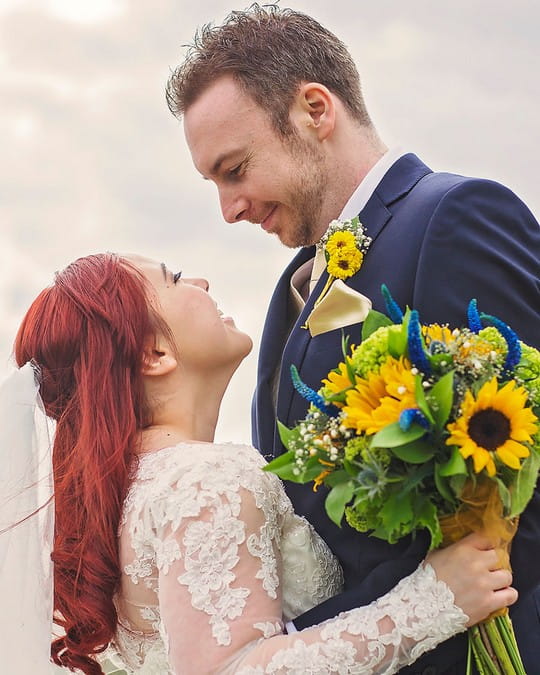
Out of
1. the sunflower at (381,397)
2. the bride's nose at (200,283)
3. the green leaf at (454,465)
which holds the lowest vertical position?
the green leaf at (454,465)

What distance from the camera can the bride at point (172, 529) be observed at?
10.8 ft

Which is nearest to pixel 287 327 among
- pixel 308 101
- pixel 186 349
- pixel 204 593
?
pixel 186 349

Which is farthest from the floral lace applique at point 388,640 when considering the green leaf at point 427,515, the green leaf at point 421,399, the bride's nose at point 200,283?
the bride's nose at point 200,283

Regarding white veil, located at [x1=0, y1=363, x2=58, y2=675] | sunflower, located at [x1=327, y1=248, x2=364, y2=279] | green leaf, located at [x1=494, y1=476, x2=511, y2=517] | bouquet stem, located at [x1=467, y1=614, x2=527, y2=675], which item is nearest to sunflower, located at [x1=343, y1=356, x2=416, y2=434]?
green leaf, located at [x1=494, y1=476, x2=511, y2=517]

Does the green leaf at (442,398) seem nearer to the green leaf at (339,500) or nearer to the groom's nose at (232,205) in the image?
the green leaf at (339,500)

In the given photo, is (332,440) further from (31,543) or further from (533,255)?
(31,543)

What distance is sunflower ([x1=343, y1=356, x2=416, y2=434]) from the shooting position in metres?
2.96

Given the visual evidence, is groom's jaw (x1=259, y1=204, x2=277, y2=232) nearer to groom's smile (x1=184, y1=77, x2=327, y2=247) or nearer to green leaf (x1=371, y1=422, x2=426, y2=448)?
groom's smile (x1=184, y1=77, x2=327, y2=247)

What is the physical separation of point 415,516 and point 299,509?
1124mm

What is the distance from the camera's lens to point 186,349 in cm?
439

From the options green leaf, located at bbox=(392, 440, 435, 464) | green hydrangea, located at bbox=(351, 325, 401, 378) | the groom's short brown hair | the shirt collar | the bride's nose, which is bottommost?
green leaf, located at bbox=(392, 440, 435, 464)

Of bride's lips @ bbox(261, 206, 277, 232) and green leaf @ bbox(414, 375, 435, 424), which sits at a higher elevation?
bride's lips @ bbox(261, 206, 277, 232)

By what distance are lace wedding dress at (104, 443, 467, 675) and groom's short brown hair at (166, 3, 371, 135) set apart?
203cm

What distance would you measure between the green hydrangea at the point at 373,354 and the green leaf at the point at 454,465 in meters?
0.34
